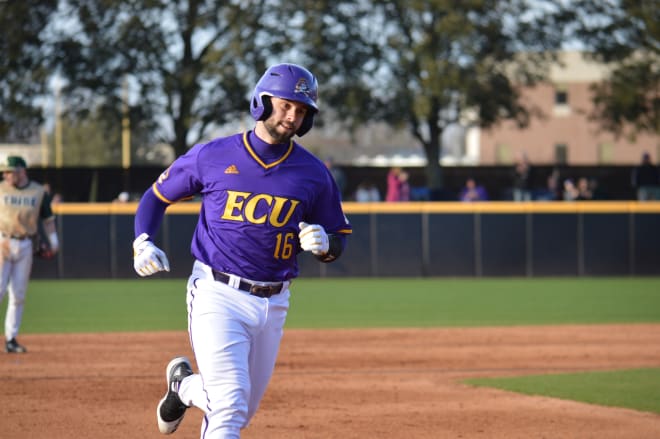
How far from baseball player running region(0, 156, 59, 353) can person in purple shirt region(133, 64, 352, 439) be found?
6176 millimetres

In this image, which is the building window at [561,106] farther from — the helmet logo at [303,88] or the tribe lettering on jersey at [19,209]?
the helmet logo at [303,88]

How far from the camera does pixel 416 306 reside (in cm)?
1720

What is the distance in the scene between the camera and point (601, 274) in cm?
2244

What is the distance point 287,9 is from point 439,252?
10.1 metres

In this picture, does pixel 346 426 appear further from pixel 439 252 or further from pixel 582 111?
pixel 582 111

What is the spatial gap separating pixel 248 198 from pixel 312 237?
391mm

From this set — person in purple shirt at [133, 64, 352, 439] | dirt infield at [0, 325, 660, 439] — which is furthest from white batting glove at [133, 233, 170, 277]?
A: dirt infield at [0, 325, 660, 439]

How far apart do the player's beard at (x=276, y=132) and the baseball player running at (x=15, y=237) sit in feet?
21.5

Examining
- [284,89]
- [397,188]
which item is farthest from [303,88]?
[397,188]

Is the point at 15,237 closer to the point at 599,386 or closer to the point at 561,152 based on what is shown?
the point at 599,386

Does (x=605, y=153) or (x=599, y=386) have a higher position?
(x=605, y=153)

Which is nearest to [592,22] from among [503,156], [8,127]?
[8,127]

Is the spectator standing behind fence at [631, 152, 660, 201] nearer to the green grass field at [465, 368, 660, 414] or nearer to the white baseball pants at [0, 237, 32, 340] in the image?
the green grass field at [465, 368, 660, 414]

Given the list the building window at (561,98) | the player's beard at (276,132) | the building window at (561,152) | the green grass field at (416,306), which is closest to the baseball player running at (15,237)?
the green grass field at (416,306)
